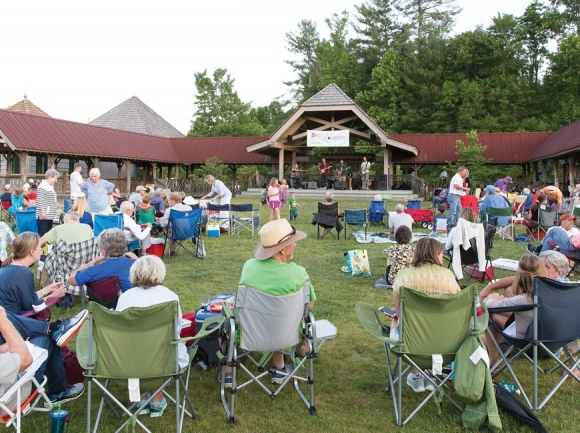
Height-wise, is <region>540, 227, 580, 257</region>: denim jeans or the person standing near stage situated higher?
the person standing near stage

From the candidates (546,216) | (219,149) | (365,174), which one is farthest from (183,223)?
(219,149)

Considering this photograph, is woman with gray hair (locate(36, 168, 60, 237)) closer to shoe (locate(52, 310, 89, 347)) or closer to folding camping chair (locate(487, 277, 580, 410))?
shoe (locate(52, 310, 89, 347))

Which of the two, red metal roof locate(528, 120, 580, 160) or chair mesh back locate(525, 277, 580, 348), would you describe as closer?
chair mesh back locate(525, 277, 580, 348)

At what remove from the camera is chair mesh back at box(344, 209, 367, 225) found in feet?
35.4

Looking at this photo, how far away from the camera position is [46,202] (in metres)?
8.41

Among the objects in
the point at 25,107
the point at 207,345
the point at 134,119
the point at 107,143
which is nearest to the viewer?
the point at 207,345

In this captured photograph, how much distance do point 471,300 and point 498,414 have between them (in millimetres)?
683

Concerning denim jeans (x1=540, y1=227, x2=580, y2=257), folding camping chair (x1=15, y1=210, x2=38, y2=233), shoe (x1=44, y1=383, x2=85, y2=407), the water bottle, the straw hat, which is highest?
the straw hat

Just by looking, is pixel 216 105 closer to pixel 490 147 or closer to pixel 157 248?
pixel 490 147

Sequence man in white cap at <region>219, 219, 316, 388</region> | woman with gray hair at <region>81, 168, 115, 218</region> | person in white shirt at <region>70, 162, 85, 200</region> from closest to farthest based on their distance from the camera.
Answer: man in white cap at <region>219, 219, 316, 388</region> < woman with gray hair at <region>81, 168, 115, 218</region> < person in white shirt at <region>70, 162, 85, 200</region>

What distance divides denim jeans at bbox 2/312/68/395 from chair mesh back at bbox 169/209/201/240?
4.88 metres

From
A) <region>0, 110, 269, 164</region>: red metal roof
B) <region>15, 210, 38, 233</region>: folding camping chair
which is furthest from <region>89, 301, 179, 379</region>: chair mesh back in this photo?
<region>0, 110, 269, 164</region>: red metal roof

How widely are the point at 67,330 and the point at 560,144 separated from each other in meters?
22.4

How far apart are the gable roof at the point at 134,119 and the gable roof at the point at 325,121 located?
11.2 m
